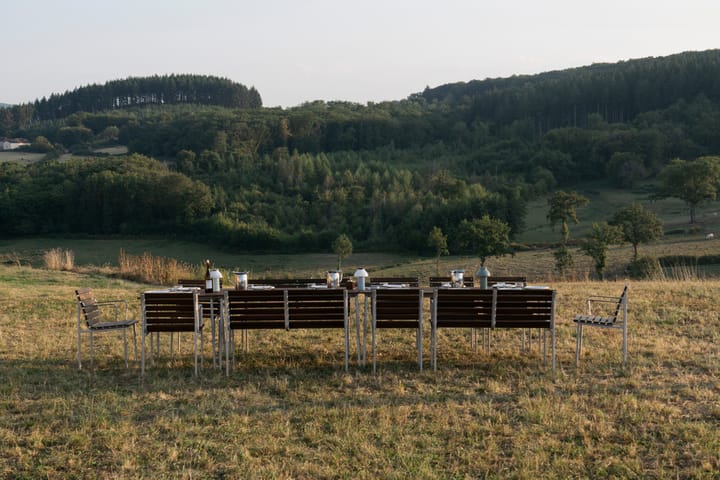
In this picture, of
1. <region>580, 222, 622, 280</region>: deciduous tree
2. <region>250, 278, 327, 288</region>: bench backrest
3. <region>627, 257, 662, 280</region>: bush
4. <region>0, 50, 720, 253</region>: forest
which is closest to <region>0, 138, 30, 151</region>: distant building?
<region>0, 50, 720, 253</region>: forest

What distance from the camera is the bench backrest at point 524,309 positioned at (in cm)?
549

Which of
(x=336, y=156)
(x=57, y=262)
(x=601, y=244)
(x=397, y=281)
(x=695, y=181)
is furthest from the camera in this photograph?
(x=336, y=156)

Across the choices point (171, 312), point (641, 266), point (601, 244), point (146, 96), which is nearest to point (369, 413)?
point (171, 312)

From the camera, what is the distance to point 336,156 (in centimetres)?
7419

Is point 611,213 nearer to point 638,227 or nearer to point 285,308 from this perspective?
point 638,227

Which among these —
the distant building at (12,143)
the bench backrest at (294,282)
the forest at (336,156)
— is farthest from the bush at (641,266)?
the distant building at (12,143)

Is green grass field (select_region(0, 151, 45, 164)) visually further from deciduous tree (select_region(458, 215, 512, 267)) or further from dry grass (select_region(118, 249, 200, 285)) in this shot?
dry grass (select_region(118, 249, 200, 285))

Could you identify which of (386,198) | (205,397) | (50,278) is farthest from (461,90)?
(205,397)

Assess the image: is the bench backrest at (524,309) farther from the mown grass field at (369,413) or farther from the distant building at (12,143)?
the distant building at (12,143)

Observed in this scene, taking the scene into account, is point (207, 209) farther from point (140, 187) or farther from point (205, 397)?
point (205, 397)

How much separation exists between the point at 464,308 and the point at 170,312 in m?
2.62

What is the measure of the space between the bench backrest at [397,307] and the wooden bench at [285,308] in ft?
0.98

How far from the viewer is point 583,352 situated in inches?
246

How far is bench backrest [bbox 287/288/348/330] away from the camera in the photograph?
18.1 feet
